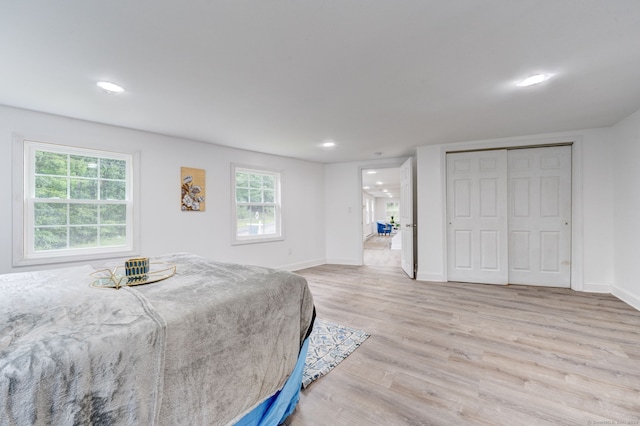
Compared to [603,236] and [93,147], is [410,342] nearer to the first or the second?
[603,236]

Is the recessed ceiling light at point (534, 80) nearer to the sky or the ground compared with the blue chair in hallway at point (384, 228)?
nearer to the sky

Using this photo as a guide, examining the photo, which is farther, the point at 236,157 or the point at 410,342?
the point at 236,157

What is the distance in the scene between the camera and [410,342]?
7.56 ft

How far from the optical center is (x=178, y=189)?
371 cm

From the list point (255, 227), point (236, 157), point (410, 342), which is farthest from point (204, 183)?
point (410, 342)

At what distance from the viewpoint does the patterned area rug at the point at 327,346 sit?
6.32 feet

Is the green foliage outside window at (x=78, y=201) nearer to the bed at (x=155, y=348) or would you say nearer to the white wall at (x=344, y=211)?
the bed at (x=155, y=348)

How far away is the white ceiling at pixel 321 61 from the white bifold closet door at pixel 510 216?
0.95 metres

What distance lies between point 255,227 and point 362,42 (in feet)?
11.9

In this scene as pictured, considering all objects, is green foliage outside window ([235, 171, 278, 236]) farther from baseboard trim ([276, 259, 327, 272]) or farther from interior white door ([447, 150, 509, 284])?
interior white door ([447, 150, 509, 284])

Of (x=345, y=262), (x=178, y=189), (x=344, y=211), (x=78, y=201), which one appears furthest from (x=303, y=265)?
(x=78, y=201)

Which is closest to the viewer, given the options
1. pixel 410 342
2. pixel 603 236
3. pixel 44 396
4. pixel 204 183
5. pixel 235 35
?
pixel 44 396

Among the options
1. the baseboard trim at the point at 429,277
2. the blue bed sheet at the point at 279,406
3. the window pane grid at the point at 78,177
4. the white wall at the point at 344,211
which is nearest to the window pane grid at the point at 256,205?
the white wall at the point at 344,211

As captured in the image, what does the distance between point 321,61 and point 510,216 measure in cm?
383
